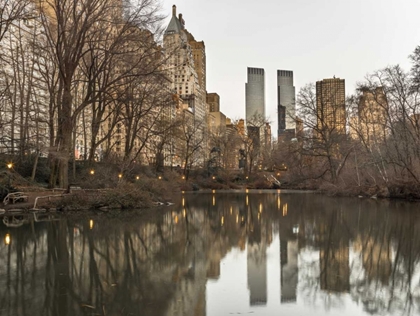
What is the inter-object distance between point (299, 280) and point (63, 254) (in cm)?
582

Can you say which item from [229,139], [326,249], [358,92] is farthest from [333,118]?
[326,249]

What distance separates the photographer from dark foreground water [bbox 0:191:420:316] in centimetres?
601

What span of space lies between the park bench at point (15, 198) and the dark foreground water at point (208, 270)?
279 inches

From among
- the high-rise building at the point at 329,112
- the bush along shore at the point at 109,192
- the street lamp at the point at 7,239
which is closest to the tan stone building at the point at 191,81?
the bush along shore at the point at 109,192

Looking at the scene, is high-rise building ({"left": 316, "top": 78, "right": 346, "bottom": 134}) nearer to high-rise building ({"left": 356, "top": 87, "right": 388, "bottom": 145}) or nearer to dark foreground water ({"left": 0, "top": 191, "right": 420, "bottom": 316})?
high-rise building ({"left": 356, "top": 87, "right": 388, "bottom": 145})

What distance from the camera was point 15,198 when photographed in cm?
2153

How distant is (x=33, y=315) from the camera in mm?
5527

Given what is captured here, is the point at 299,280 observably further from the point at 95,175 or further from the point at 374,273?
the point at 95,175

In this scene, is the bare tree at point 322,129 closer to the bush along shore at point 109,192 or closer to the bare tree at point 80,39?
the bush along shore at point 109,192

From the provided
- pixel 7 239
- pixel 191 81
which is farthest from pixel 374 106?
pixel 191 81

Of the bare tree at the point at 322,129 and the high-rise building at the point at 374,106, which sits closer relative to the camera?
the high-rise building at the point at 374,106

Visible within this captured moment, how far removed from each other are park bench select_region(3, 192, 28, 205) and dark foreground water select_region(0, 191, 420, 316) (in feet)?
23.2

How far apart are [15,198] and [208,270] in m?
16.8

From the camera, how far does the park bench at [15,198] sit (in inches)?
833
